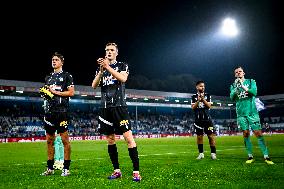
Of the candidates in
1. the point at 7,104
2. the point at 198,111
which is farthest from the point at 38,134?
the point at 198,111

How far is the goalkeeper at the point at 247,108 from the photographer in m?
9.27

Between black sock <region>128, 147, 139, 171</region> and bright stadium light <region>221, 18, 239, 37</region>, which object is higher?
bright stadium light <region>221, 18, 239, 37</region>

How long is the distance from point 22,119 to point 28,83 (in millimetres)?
6516

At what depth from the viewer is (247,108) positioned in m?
9.45

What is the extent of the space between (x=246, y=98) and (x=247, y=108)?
0.93 ft

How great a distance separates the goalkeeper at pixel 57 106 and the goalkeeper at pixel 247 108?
467 centimetres

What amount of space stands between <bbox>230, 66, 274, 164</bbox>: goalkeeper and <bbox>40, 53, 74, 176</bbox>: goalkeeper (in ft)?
15.3

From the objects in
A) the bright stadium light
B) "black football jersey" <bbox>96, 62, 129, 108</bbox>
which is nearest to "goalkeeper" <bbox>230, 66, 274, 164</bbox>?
"black football jersey" <bbox>96, 62, 129, 108</bbox>

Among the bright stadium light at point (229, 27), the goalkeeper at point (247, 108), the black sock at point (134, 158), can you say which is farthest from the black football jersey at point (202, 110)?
the bright stadium light at point (229, 27)

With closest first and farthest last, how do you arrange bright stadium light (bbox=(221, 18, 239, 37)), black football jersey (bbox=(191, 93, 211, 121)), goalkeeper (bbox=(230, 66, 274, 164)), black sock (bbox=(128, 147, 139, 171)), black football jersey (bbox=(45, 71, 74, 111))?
1. black sock (bbox=(128, 147, 139, 171))
2. black football jersey (bbox=(45, 71, 74, 111))
3. goalkeeper (bbox=(230, 66, 274, 164))
4. black football jersey (bbox=(191, 93, 211, 121))
5. bright stadium light (bbox=(221, 18, 239, 37))

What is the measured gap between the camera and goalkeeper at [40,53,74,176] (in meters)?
7.39

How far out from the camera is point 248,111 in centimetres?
941

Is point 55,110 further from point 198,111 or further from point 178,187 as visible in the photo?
point 198,111

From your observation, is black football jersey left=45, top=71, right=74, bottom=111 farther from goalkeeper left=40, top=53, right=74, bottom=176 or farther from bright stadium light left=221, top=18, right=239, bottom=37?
bright stadium light left=221, top=18, right=239, bottom=37
